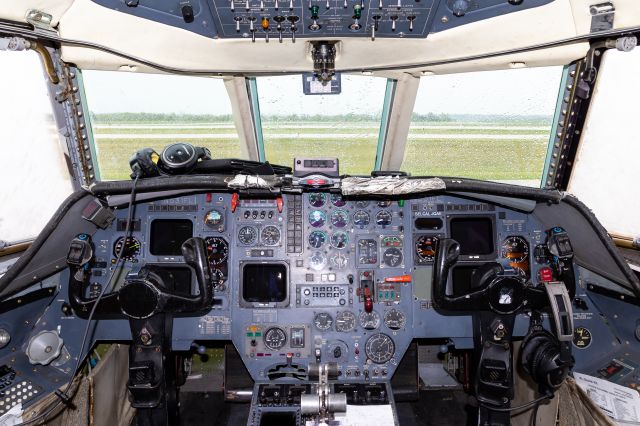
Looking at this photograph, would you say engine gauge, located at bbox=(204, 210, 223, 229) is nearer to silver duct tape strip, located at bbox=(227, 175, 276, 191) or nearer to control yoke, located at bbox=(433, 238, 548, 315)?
silver duct tape strip, located at bbox=(227, 175, 276, 191)

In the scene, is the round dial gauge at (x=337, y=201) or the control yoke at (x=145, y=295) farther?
the round dial gauge at (x=337, y=201)

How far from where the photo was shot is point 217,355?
4395 millimetres

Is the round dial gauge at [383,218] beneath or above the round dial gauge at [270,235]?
above

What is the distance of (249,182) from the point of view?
10.5 feet

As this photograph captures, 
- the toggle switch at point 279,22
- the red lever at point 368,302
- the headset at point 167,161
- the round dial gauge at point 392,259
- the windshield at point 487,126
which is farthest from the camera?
the windshield at point 487,126

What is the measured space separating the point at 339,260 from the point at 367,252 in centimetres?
21

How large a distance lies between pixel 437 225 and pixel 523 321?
0.91 metres

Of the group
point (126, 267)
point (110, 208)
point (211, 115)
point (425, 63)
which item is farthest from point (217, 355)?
point (425, 63)

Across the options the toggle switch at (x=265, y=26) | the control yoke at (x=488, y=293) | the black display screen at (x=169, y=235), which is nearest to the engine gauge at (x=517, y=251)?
the control yoke at (x=488, y=293)

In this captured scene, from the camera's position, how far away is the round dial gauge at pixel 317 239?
147 inches

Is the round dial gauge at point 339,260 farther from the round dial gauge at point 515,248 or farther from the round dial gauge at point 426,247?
the round dial gauge at point 515,248

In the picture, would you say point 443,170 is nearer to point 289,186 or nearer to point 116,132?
point 289,186

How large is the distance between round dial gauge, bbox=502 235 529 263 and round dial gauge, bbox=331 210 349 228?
116 centimetres

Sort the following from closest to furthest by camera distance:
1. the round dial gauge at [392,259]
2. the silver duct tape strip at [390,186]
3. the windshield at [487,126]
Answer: the silver duct tape strip at [390,186] → the round dial gauge at [392,259] → the windshield at [487,126]
